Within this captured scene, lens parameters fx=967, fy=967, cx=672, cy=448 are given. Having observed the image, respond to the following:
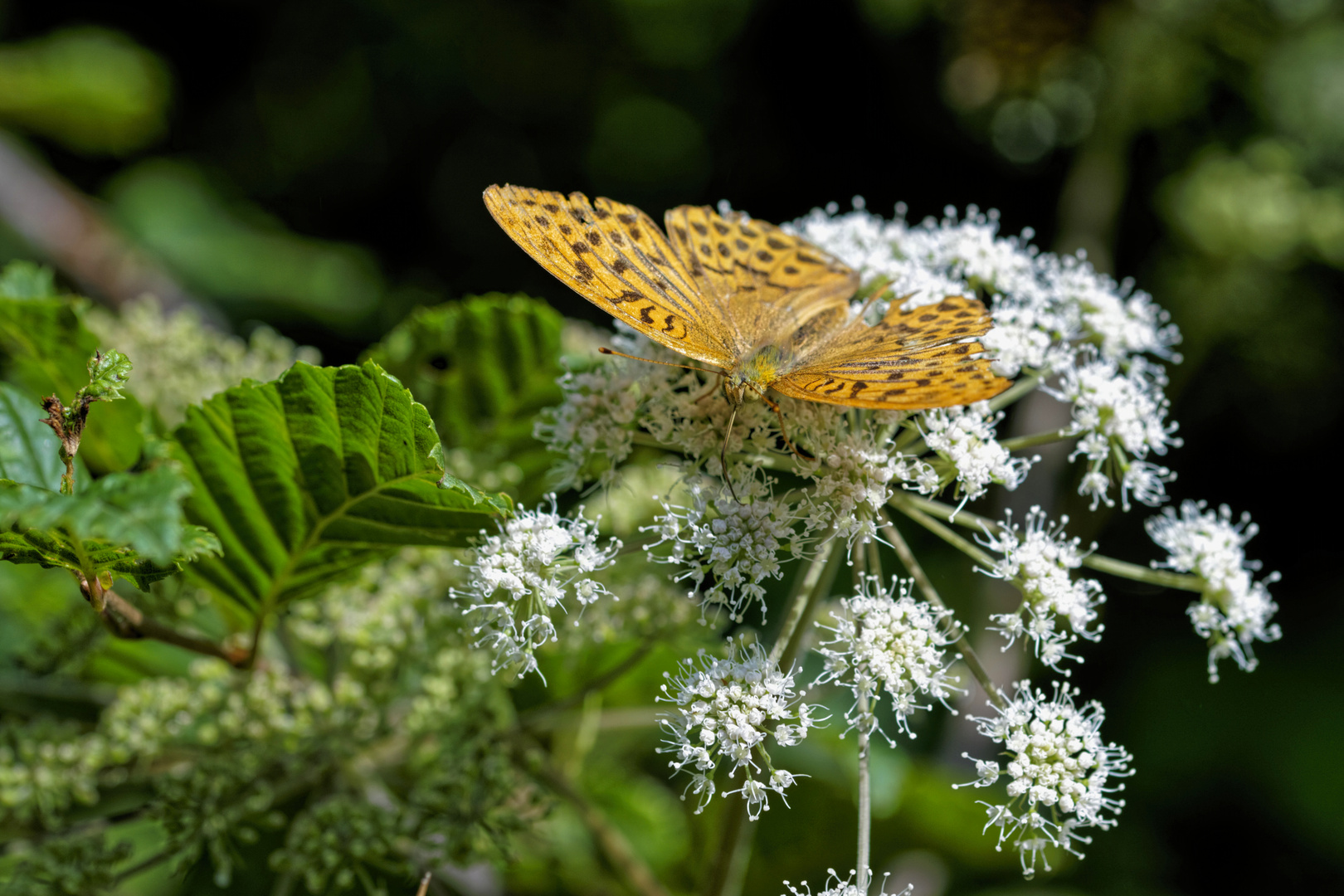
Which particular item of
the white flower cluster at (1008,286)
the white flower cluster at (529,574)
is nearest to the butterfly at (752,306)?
the white flower cluster at (1008,286)

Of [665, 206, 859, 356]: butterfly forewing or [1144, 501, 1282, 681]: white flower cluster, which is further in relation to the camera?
[665, 206, 859, 356]: butterfly forewing

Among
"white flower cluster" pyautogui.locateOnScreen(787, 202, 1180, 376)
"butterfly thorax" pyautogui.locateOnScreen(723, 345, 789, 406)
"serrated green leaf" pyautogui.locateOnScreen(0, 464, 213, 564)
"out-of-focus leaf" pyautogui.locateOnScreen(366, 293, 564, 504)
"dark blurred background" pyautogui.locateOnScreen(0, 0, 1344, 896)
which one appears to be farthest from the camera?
"dark blurred background" pyautogui.locateOnScreen(0, 0, 1344, 896)

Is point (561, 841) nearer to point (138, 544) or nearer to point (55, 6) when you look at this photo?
point (138, 544)

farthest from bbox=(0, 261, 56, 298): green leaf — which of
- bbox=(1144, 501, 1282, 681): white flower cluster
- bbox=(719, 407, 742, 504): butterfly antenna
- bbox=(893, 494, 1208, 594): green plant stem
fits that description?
bbox=(1144, 501, 1282, 681): white flower cluster

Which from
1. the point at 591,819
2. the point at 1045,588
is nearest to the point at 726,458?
the point at 1045,588

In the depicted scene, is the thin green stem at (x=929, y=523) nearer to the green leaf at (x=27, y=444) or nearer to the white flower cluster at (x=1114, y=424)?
the white flower cluster at (x=1114, y=424)

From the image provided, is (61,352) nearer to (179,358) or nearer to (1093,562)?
(179,358)

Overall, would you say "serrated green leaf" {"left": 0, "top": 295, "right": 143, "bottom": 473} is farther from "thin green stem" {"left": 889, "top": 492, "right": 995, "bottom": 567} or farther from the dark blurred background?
the dark blurred background

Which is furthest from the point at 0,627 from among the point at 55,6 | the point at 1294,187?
the point at 1294,187
